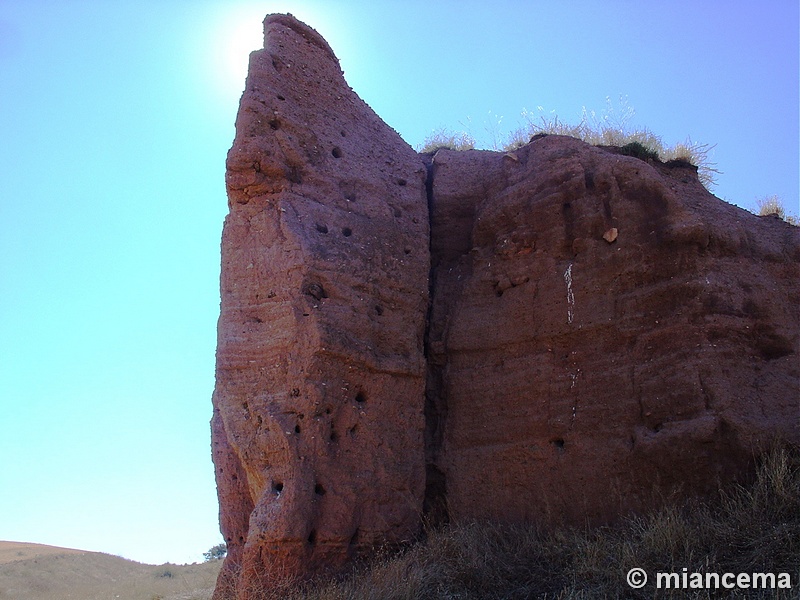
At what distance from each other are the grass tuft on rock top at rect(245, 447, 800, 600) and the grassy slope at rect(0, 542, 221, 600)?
867 centimetres

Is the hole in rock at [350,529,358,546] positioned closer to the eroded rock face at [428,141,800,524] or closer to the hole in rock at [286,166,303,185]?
the eroded rock face at [428,141,800,524]

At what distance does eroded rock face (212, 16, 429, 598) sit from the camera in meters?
6.86

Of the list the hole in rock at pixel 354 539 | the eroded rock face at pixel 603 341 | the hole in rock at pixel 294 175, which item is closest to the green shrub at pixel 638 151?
the eroded rock face at pixel 603 341

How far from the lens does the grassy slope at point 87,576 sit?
1565cm

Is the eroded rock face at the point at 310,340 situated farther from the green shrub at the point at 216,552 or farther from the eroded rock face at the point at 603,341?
the green shrub at the point at 216,552

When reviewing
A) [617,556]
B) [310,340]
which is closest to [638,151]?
[310,340]

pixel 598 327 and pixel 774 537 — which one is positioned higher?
pixel 598 327

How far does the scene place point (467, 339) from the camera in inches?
334

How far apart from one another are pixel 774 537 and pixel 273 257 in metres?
4.94

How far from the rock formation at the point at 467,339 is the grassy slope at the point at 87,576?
8.03 m

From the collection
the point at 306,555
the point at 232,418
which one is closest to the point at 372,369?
the point at 232,418

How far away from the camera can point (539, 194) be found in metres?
8.71

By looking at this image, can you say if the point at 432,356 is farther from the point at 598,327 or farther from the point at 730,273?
the point at 730,273

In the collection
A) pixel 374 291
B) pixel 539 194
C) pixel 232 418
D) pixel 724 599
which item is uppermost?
pixel 539 194
